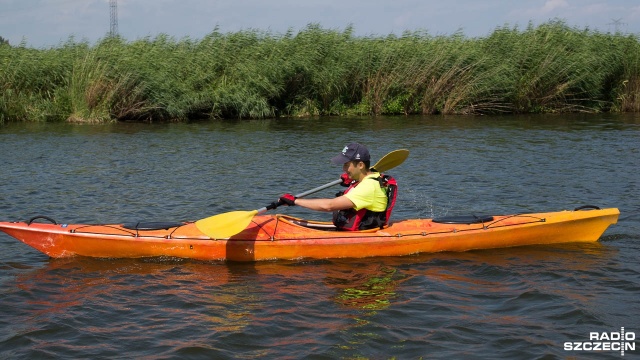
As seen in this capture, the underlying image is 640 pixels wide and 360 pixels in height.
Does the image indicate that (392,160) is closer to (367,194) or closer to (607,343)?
(367,194)

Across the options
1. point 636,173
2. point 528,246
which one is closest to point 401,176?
point 636,173

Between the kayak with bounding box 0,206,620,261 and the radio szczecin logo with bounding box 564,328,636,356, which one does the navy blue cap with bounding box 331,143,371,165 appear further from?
the radio szczecin logo with bounding box 564,328,636,356

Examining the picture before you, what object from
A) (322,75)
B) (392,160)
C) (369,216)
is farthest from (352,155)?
(322,75)

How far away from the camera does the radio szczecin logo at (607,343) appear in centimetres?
501

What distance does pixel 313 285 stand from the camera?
6.35m

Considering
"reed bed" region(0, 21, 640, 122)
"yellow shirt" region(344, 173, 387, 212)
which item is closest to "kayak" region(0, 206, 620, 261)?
"yellow shirt" region(344, 173, 387, 212)

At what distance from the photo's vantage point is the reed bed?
19031 millimetres

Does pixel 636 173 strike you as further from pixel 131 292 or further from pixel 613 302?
pixel 131 292

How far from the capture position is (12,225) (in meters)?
6.89

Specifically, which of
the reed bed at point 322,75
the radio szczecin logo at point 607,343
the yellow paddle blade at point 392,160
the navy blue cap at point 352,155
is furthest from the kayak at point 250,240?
the reed bed at point 322,75

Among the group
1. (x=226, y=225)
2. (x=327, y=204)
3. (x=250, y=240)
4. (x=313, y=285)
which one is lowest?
(x=313, y=285)

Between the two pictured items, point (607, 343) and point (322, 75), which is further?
point (322, 75)

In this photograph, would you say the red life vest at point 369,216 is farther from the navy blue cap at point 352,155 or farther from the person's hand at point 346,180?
the navy blue cap at point 352,155

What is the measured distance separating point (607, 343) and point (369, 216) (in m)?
2.63
